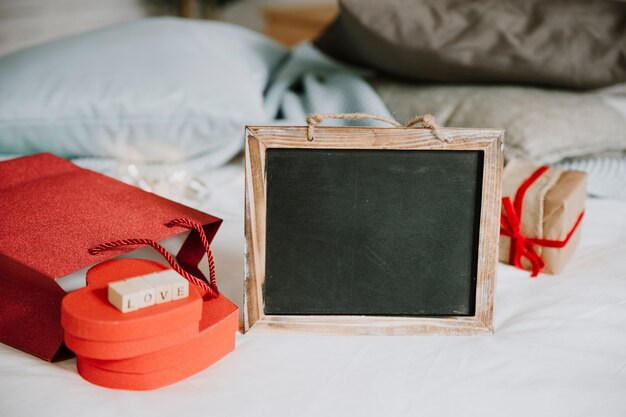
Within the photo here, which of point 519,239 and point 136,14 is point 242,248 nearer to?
point 519,239

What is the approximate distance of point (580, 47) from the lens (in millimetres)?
1341

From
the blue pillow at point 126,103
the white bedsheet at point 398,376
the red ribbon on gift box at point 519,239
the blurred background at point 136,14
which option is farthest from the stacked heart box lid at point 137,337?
the blurred background at point 136,14

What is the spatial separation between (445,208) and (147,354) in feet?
1.21

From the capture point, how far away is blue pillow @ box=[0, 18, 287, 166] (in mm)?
1209

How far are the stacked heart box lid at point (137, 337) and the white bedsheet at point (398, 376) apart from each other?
0.01 m

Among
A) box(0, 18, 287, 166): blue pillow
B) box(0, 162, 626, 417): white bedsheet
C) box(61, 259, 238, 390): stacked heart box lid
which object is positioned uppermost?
box(0, 18, 287, 166): blue pillow

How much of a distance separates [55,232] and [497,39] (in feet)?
3.27

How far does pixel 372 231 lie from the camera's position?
0.74 meters

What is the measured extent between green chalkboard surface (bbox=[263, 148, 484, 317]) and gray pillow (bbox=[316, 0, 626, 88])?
0.67 meters

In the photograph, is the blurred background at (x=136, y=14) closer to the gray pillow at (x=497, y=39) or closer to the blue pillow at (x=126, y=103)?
the gray pillow at (x=497, y=39)

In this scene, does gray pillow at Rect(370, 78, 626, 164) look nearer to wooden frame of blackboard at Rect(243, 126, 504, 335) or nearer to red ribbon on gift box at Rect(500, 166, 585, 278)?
red ribbon on gift box at Rect(500, 166, 585, 278)

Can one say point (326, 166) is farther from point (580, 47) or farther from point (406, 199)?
point (580, 47)

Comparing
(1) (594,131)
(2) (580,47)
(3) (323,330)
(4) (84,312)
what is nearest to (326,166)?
(3) (323,330)

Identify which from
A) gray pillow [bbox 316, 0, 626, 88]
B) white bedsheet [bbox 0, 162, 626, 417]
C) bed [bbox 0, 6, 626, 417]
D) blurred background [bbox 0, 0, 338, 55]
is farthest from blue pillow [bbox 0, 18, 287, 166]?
blurred background [bbox 0, 0, 338, 55]
